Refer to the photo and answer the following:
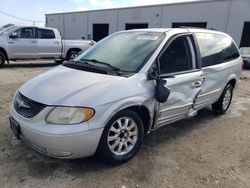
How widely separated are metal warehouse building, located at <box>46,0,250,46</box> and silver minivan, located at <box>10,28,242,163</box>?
1762 centimetres

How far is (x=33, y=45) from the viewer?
11.4 m

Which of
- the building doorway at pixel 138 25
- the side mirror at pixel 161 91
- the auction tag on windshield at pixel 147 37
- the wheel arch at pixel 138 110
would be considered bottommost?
the building doorway at pixel 138 25

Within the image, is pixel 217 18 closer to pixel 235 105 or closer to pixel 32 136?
pixel 235 105

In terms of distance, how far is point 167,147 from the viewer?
3926 mm

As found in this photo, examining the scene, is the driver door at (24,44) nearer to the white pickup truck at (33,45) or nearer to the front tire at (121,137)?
the white pickup truck at (33,45)

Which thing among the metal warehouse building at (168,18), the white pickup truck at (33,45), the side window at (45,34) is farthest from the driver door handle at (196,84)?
the metal warehouse building at (168,18)

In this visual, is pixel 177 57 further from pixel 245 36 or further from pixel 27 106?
pixel 245 36

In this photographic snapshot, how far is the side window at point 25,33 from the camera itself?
11.0 m

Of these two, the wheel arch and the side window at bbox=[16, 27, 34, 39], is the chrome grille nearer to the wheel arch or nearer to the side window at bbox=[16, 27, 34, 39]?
the wheel arch

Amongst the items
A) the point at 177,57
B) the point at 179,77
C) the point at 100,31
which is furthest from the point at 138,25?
the point at 179,77

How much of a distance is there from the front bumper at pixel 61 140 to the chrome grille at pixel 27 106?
0.29 ft

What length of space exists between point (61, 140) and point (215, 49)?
3.45m

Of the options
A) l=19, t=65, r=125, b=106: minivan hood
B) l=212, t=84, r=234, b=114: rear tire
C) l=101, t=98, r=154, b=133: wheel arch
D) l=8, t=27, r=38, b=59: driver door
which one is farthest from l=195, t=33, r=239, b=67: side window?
l=8, t=27, r=38, b=59: driver door

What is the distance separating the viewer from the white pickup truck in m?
10.8
